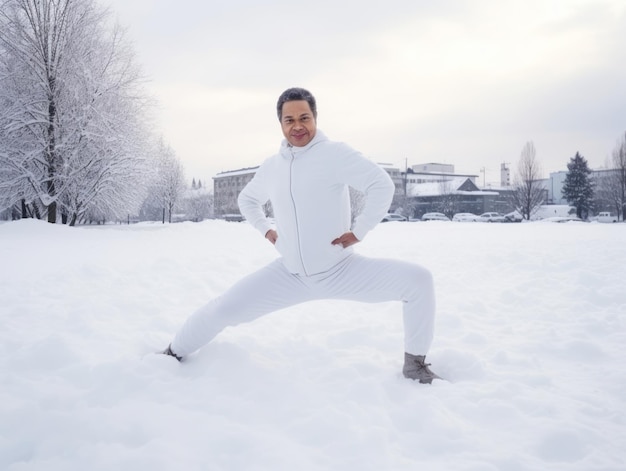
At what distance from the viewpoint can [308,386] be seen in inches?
120

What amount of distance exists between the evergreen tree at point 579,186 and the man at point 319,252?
5942cm

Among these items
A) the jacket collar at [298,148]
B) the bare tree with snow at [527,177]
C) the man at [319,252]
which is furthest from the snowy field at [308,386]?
the bare tree with snow at [527,177]

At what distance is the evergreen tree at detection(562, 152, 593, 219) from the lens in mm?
53094

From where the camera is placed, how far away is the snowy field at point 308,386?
7.32 ft

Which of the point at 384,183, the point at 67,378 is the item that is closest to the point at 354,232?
the point at 384,183

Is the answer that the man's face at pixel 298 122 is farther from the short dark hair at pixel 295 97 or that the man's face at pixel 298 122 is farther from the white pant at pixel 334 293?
the white pant at pixel 334 293

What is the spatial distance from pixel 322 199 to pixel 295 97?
786mm

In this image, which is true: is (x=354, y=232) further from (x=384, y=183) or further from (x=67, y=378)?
(x=67, y=378)

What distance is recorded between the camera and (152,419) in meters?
2.49

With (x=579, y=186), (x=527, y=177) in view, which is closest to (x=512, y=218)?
(x=527, y=177)

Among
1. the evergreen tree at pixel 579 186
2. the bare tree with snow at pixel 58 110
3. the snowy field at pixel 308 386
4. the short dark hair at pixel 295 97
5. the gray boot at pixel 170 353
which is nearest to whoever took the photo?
the snowy field at pixel 308 386

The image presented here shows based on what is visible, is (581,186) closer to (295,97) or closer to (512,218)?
(512,218)

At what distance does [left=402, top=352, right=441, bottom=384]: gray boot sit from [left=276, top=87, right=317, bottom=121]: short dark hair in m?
1.95

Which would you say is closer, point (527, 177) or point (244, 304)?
point (244, 304)
